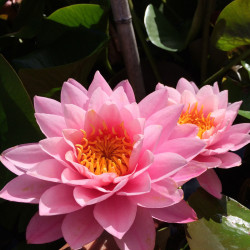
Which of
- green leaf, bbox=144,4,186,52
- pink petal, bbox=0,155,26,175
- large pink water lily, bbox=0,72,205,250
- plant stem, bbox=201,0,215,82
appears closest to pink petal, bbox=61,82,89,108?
large pink water lily, bbox=0,72,205,250

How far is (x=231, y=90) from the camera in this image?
70 centimetres

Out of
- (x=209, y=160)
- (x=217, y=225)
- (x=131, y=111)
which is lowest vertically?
(x=217, y=225)

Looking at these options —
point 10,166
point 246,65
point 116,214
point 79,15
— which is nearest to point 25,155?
point 10,166

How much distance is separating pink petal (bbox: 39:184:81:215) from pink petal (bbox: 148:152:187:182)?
0.31ft

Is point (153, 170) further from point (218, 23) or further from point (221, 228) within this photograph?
point (218, 23)

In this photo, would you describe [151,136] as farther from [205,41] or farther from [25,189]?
[205,41]

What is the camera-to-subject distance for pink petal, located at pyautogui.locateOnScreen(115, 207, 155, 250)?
39 centimetres

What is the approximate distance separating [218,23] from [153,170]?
1.44 feet

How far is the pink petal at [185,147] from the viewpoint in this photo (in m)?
0.40

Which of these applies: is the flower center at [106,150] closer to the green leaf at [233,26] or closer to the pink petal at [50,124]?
the pink petal at [50,124]

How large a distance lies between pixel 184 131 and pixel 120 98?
0.09 metres

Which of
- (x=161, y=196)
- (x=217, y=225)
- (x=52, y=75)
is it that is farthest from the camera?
(x=52, y=75)

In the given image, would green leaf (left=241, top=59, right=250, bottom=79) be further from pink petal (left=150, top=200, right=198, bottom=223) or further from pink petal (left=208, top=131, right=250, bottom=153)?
pink petal (left=150, top=200, right=198, bottom=223)

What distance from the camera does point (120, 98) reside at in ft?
1.45
